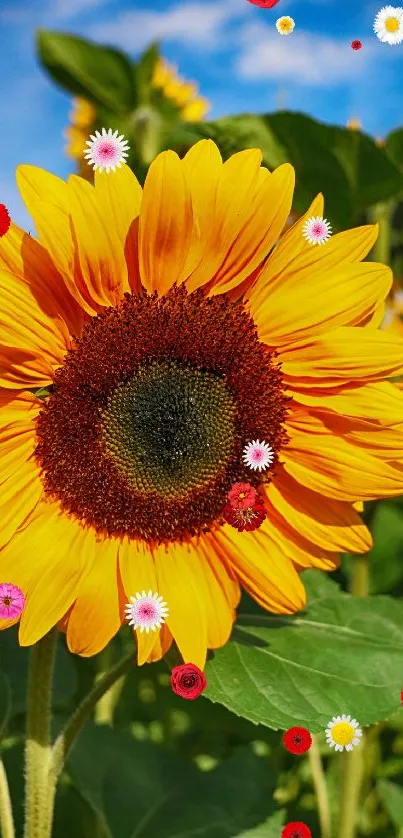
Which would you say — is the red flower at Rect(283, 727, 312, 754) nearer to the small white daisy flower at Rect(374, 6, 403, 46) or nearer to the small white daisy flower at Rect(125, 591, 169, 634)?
the small white daisy flower at Rect(125, 591, 169, 634)

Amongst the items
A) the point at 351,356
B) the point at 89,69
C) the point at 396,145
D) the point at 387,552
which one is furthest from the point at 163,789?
the point at 89,69

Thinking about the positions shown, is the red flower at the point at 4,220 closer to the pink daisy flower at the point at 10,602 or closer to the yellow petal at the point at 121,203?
the yellow petal at the point at 121,203

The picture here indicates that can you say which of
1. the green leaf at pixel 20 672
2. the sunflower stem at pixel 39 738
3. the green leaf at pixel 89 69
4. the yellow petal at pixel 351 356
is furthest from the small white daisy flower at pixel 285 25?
the green leaf at pixel 89 69

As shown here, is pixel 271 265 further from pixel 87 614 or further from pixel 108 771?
pixel 108 771

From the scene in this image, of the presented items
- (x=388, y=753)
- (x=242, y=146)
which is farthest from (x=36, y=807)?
(x=388, y=753)

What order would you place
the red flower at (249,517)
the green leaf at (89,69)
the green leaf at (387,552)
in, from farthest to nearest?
the green leaf at (387,552)
the green leaf at (89,69)
the red flower at (249,517)

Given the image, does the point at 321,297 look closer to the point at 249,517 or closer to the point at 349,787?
the point at 249,517

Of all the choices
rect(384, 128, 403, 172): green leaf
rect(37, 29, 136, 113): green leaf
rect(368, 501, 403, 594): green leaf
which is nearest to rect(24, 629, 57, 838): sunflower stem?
rect(384, 128, 403, 172): green leaf
